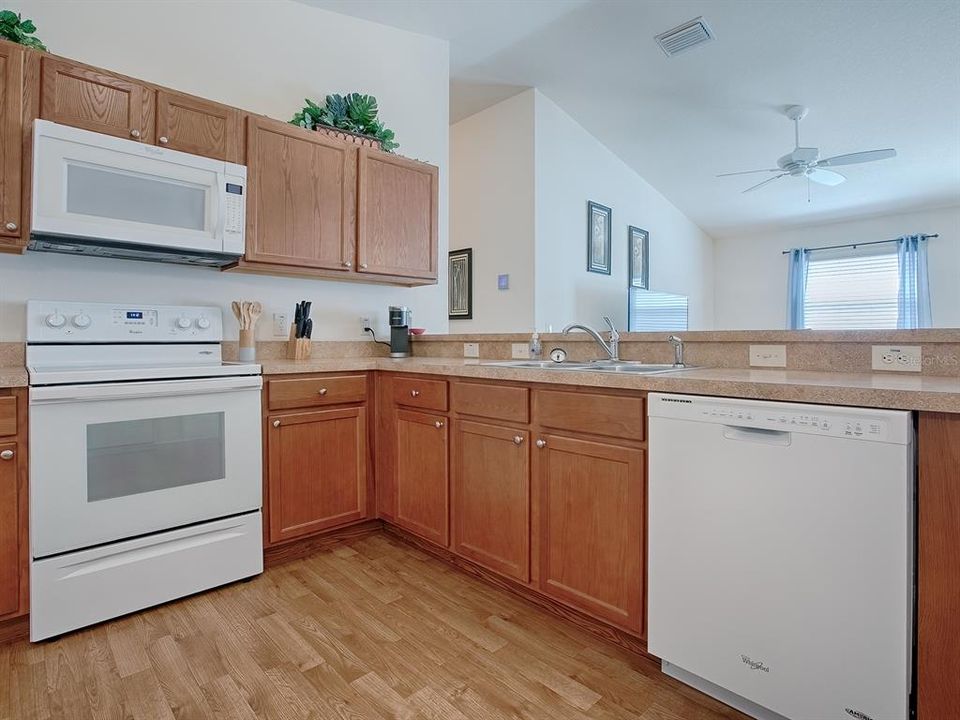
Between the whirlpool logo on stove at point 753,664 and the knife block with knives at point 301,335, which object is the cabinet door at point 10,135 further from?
the whirlpool logo on stove at point 753,664

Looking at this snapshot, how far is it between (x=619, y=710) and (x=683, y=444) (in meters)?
0.74

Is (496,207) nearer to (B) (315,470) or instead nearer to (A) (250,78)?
(A) (250,78)

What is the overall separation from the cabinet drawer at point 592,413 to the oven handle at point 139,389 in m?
1.20

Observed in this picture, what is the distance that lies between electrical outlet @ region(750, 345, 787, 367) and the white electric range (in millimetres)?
1935

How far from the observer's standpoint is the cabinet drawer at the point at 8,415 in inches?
63.1

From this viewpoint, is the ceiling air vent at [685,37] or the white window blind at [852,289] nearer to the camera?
the ceiling air vent at [685,37]

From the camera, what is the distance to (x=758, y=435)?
1264 millimetres

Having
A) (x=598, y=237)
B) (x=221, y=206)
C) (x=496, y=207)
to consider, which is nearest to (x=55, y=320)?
(x=221, y=206)

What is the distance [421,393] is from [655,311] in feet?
14.0

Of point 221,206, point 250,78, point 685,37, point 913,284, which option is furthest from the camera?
point 913,284

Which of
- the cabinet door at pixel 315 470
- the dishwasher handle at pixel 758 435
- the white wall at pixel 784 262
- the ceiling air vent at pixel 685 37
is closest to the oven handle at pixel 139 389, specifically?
the cabinet door at pixel 315 470

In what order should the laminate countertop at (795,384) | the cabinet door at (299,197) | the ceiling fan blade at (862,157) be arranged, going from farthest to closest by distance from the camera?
the ceiling fan blade at (862,157) → the cabinet door at (299,197) → the laminate countertop at (795,384)

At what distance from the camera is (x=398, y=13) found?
123 inches

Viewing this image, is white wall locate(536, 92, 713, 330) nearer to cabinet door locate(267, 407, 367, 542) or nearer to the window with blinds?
the window with blinds
